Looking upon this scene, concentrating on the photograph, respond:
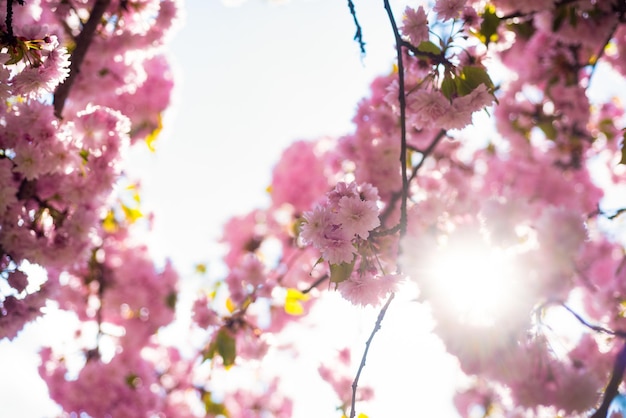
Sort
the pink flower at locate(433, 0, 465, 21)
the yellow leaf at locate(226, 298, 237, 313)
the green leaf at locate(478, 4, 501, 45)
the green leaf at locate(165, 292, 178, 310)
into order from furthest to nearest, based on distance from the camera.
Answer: the green leaf at locate(165, 292, 178, 310), the yellow leaf at locate(226, 298, 237, 313), the green leaf at locate(478, 4, 501, 45), the pink flower at locate(433, 0, 465, 21)

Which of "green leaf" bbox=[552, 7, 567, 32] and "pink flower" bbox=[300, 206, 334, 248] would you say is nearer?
"pink flower" bbox=[300, 206, 334, 248]

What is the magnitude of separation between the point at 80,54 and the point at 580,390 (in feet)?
9.44

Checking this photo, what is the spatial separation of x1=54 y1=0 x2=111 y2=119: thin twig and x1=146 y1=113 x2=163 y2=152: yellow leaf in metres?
1.14

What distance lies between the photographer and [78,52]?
2.36 meters

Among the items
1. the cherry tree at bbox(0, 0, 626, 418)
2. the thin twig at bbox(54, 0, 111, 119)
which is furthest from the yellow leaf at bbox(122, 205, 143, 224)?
the thin twig at bbox(54, 0, 111, 119)

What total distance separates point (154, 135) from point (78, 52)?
1.25m

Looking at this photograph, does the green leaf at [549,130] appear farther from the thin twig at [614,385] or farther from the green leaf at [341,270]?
the green leaf at [341,270]

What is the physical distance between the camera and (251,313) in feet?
13.1

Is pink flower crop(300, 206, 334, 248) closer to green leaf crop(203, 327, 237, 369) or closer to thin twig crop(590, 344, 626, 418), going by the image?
thin twig crop(590, 344, 626, 418)

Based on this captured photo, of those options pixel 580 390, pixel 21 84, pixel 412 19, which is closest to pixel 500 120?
pixel 580 390

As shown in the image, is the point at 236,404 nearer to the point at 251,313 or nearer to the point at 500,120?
the point at 251,313

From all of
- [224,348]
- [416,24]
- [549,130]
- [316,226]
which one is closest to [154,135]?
[224,348]

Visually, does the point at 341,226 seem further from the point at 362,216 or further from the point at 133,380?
the point at 133,380

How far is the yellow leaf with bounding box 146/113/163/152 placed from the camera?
3.55m
